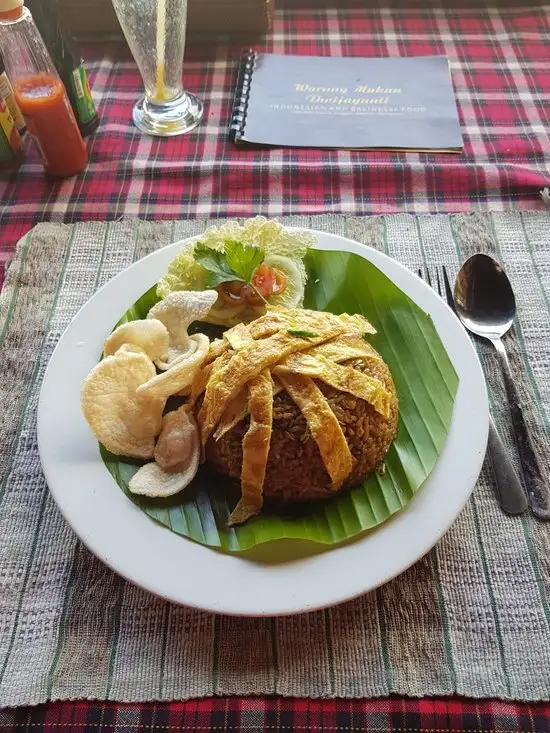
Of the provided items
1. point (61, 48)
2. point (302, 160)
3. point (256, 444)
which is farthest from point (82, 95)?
point (256, 444)

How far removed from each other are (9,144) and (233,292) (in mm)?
1052

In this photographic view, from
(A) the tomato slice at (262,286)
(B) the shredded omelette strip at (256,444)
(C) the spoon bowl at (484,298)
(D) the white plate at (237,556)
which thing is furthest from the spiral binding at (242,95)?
(B) the shredded omelette strip at (256,444)

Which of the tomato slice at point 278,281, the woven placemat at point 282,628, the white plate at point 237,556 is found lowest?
the woven placemat at point 282,628

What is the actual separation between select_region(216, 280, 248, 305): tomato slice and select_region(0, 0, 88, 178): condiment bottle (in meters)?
0.83

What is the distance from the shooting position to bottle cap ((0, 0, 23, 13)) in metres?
1.54

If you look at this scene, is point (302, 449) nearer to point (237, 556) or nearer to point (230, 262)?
point (237, 556)

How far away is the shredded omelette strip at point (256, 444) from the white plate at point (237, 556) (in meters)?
0.11

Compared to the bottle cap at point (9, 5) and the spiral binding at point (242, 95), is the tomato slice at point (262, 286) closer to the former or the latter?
the spiral binding at point (242, 95)

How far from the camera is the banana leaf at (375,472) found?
42.9 inches

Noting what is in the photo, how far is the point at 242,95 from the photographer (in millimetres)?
2178

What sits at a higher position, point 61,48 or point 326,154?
point 61,48

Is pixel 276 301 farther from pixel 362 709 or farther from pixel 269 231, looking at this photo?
pixel 362 709

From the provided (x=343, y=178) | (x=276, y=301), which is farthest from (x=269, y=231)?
(x=343, y=178)

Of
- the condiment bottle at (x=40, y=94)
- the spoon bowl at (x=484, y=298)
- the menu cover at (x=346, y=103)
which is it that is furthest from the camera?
the menu cover at (x=346, y=103)
